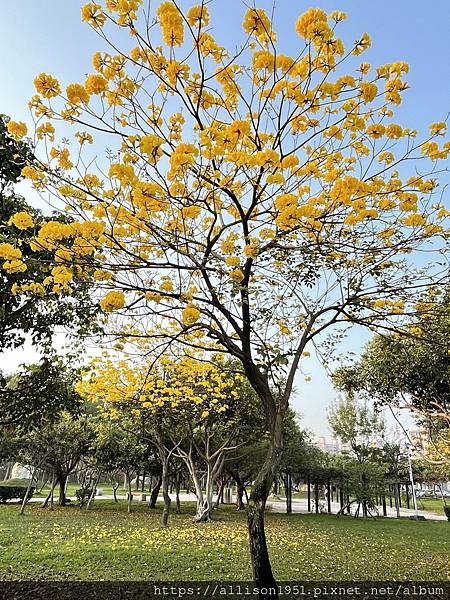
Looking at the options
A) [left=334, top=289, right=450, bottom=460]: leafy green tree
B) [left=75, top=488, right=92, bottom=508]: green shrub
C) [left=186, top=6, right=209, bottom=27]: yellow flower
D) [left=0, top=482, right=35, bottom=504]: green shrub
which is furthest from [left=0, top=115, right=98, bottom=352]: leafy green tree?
[left=0, top=482, right=35, bottom=504]: green shrub

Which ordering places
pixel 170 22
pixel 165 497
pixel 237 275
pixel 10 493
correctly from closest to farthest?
pixel 170 22, pixel 237 275, pixel 165 497, pixel 10 493

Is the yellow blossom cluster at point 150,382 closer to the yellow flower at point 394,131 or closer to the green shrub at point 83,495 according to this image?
the yellow flower at point 394,131

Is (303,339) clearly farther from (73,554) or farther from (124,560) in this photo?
(73,554)

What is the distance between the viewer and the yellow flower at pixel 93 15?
2.50 metres

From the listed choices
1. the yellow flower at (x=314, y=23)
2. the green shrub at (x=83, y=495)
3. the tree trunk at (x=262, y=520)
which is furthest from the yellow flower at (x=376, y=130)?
the green shrub at (x=83, y=495)

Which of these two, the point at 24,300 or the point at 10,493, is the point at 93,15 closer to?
the point at 24,300

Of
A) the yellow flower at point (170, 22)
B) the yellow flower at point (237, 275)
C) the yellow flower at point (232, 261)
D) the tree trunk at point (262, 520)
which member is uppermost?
the yellow flower at point (170, 22)

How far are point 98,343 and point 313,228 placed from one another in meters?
2.07

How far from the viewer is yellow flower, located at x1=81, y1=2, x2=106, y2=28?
250 cm

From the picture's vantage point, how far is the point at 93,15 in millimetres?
2527

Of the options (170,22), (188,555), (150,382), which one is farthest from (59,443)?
(170,22)

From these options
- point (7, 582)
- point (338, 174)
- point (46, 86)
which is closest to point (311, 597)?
point (7, 582)

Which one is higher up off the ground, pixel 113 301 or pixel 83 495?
pixel 113 301

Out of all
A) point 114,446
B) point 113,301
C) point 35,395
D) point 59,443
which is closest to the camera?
point 113,301
